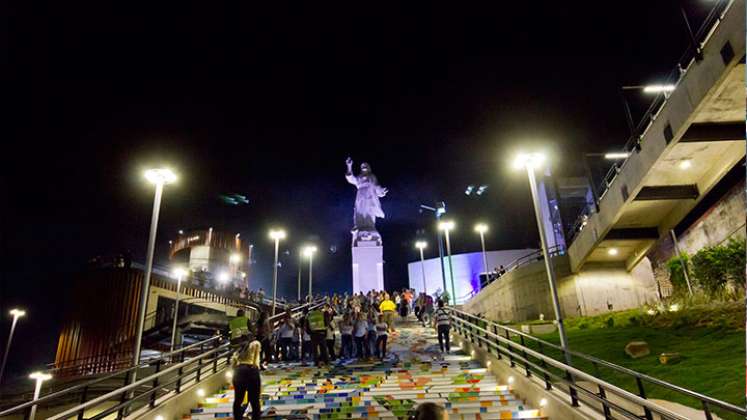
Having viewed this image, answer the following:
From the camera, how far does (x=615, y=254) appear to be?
21.2 metres

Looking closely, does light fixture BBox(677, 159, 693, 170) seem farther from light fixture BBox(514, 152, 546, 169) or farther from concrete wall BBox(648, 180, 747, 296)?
light fixture BBox(514, 152, 546, 169)

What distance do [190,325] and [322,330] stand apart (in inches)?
634

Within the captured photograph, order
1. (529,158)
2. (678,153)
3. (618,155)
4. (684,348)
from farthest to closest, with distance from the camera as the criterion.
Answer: (618,155) → (678,153) → (529,158) → (684,348)

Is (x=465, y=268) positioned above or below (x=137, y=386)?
above

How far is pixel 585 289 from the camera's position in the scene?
70.0ft

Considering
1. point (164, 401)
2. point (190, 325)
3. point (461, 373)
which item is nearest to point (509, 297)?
point (461, 373)

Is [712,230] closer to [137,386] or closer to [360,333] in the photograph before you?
[360,333]

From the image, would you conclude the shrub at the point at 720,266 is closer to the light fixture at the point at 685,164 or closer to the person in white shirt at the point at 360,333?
the light fixture at the point at 685,164

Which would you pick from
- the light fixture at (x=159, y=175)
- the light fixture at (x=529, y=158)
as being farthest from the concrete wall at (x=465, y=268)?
the light fixture at (x=159, y=175)

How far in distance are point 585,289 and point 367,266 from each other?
18.4 metres

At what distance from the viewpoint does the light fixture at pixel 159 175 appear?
1058cm

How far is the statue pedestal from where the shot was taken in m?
35.1

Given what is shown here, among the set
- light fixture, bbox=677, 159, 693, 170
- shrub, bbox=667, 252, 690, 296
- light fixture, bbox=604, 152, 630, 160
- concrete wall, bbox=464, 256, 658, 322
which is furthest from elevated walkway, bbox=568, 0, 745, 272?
shrub, bbox=667, 252, 690, 296

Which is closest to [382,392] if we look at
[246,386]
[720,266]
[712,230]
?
[246,386]
